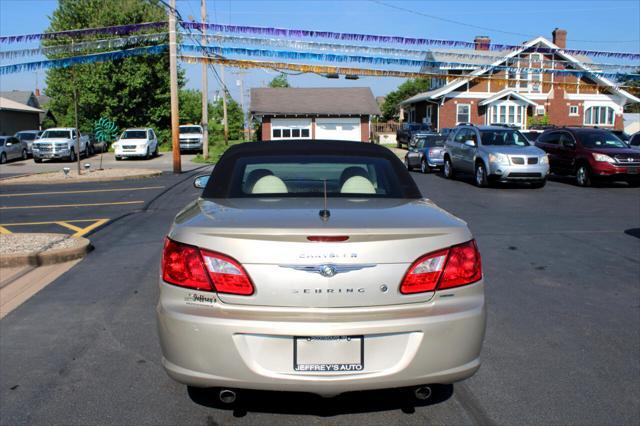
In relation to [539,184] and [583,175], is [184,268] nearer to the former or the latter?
[539,184]

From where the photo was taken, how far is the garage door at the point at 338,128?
53.0 meters

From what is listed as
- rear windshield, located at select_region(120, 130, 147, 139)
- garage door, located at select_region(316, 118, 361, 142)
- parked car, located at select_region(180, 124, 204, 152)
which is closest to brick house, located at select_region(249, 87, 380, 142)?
garage door, located at select_region(316, 118, 361, 142)

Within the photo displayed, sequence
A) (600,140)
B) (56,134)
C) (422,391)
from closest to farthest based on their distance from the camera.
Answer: (422,391) → (600,140) → (56,134)

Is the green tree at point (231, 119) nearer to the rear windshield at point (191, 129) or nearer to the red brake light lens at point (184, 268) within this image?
the rear windshield at point (191, 129)

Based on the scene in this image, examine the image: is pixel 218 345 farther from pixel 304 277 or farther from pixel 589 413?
pixel 589 413

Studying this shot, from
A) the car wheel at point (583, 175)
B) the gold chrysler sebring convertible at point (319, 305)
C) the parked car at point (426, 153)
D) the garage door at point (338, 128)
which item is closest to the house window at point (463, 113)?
the garage door at point (338, 128)

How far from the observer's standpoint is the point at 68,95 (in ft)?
165

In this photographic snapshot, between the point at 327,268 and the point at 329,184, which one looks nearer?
the point at 327,268

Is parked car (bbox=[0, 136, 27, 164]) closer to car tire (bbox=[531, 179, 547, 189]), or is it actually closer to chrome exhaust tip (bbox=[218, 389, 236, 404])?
car tire (bbox=[531, 179, 547, 189])

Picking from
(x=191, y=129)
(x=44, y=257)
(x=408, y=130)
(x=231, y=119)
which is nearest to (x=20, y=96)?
(x=231, y=119)

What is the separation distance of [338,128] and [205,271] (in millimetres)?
50703

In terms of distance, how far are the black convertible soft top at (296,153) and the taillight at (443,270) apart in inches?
43.3

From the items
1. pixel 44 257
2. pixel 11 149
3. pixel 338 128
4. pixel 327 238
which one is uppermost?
pixel 338 128

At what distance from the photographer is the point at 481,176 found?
18.5 meters
